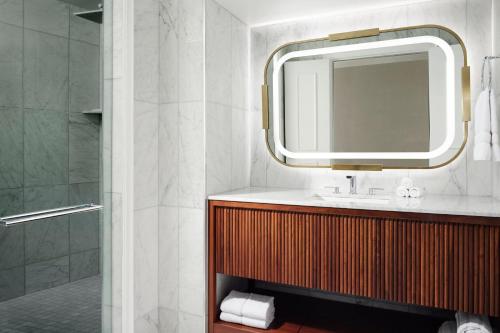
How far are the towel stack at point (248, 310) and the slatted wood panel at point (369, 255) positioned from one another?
16 cm

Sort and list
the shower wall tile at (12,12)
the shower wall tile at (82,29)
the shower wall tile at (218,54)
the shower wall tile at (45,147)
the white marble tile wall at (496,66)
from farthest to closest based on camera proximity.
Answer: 1. the shower wall tile at (218,54)
2. the white marble tile wall at (496,66)
3. the shower wall tile at (82,29)
4. the shower wall tile at (45,147)
5. the shower wall tile at (12,12)

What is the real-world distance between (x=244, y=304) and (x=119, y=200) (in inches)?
34.0

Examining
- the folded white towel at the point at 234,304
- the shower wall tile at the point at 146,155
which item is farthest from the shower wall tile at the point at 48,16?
the folded white towel at the point at 234,304

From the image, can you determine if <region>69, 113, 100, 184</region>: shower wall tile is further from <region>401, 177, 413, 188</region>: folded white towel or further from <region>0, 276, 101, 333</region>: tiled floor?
<region>401, 177, 413, 188</region>: folded white towel

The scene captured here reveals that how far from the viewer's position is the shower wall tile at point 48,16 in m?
1.57

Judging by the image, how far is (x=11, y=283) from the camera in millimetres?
1523

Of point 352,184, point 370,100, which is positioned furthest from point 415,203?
point 370,100

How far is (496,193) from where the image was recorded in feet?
6.33

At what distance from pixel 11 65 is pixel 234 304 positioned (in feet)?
5.07

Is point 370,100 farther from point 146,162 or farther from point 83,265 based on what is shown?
point 83,265

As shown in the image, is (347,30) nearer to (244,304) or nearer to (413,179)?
(413,179)

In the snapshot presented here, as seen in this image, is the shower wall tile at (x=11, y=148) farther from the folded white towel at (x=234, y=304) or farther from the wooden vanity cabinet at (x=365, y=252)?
the folded white towel at (x=234, y=304)

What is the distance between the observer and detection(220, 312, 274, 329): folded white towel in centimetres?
196

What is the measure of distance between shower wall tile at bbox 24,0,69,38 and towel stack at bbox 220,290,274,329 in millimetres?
1576
